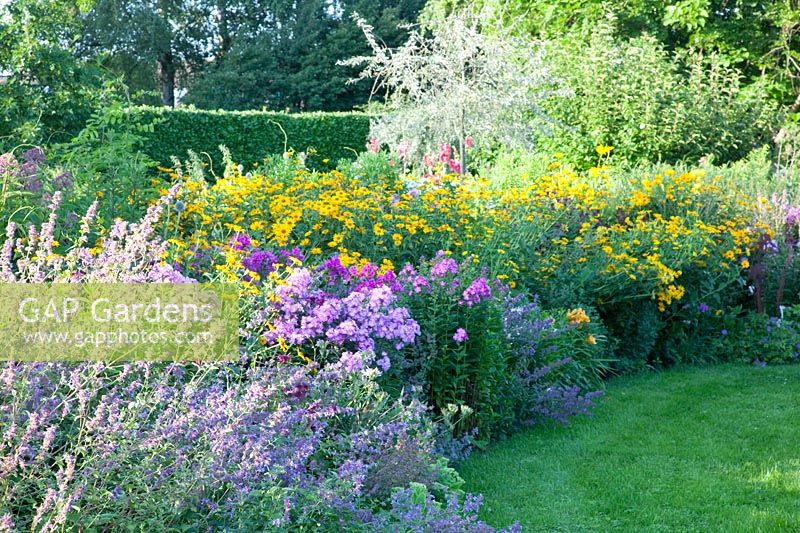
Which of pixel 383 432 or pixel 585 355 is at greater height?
pixel 383 432

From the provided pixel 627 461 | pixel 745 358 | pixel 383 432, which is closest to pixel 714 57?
pixel 745 358

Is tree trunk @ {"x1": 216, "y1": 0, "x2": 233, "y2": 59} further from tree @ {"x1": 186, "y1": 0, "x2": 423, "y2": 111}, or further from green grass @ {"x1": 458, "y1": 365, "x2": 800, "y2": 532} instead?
green grass @ {"x1": 458, "y1": 365, "x2": 800, "y2": 532}

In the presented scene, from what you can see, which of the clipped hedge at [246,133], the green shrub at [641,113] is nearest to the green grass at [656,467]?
the green shrub at [641,113]

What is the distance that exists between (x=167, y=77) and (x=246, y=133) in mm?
11980

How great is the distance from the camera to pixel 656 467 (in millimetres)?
4055

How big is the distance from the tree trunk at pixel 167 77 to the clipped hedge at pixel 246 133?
11.0 metres

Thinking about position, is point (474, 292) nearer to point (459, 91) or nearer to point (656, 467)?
point (656, 467)

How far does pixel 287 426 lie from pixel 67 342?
2.24 ft

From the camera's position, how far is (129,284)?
2.80m

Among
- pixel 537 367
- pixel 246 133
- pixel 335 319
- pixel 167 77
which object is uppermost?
pixel 167 77

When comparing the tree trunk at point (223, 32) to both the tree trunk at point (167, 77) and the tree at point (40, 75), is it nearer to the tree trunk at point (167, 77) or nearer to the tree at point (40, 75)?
the tree trunk at point (167, 77)

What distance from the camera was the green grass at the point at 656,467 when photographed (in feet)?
11.4

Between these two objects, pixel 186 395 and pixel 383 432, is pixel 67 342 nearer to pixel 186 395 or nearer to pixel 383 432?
pixel 186 395

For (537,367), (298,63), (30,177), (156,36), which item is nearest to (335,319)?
(537,367)
